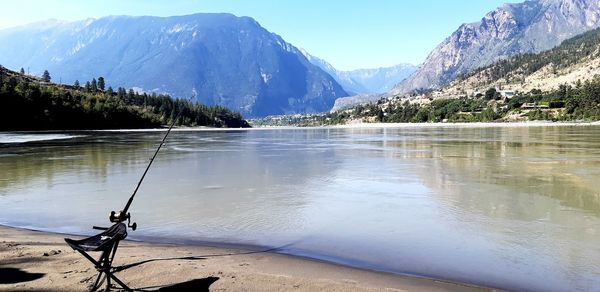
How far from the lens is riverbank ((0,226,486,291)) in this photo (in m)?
9.06

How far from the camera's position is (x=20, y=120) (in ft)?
429

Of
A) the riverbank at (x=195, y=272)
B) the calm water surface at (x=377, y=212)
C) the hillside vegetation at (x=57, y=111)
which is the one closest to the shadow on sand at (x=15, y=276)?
the riverbank at (x=195, y=272)

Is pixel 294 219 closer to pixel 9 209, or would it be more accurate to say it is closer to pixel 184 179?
pixel 9 209

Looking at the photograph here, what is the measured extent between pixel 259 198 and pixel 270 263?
9.68m

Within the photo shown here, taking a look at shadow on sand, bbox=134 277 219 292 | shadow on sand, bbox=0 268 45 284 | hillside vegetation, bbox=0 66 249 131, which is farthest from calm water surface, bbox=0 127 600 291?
hillside vegetation, bbox=0 66 249 131

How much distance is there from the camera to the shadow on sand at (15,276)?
9.21 m

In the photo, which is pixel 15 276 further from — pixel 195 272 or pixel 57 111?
pixel 57 111

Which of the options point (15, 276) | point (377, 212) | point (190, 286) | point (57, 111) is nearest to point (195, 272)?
point (190, 286)

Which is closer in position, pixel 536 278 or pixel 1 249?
pixel 536 278

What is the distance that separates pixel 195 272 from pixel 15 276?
11.3ft

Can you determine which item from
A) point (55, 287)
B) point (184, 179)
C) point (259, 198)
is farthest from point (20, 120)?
point (55, 287)

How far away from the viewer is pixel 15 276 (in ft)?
31.0

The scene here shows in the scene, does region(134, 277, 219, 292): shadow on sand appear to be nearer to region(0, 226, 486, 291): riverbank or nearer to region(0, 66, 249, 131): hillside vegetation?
region(0, 226, 486, 291): riverbank

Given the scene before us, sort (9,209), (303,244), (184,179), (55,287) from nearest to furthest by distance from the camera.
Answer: (55,287), (303,244), (9,209), (184,179)
